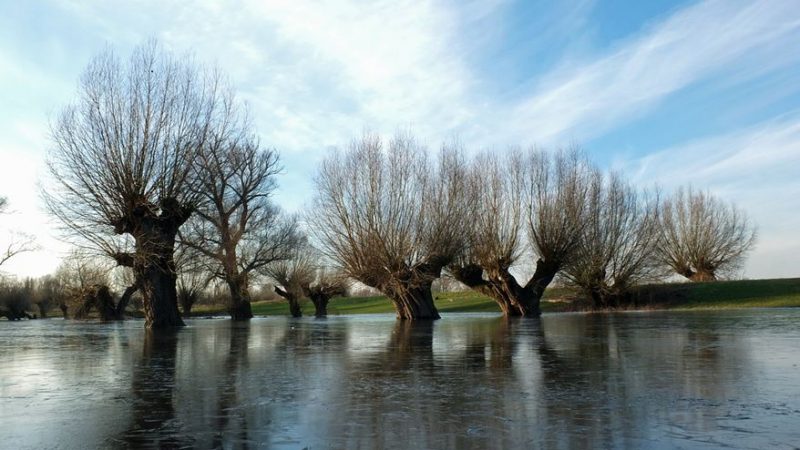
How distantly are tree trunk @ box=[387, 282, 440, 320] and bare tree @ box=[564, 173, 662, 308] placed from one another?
1120 centimetres

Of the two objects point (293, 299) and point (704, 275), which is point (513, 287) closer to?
point (293, 299)

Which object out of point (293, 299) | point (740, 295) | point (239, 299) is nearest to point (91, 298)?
point (239, 299)

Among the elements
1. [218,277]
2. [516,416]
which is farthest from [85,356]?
[218,277]

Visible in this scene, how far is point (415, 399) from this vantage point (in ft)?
23.1

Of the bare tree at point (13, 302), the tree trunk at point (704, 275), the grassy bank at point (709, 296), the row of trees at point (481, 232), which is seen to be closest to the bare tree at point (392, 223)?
the row of trees at point (481, 232)

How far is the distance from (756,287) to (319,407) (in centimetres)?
5328

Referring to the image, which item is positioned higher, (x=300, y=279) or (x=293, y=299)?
(x=300, y=279)

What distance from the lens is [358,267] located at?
3356cm

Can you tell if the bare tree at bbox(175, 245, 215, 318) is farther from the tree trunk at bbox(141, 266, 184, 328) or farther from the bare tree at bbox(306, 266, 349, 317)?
the bare tree at bbox(306, 266, 349, 317)

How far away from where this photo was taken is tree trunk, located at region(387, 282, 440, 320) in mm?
35219

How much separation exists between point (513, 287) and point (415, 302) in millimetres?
7565

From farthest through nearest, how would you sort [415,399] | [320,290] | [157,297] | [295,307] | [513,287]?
1. [320,290]
2. [295,307]
3. [513,287]
4. [157,297]
5. [415,399]

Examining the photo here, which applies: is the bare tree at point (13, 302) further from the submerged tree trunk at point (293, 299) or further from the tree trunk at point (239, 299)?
the tree trunk at point (239, 299)

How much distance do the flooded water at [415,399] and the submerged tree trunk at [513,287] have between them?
25976 mm
